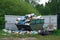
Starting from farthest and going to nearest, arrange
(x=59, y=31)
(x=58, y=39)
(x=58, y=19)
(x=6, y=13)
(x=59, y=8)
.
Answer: (x=59, y=8), (x=6, y=13), (x=58, y=19), (x=59, y=31), (x=58, y=39)

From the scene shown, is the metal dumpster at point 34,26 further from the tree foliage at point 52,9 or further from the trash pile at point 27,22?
the tree foliage at point 52,9

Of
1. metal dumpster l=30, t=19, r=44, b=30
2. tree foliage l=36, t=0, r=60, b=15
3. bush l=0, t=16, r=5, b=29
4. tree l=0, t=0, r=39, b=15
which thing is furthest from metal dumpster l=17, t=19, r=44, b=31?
tree foliage l=36, t=0, r=60, b=15

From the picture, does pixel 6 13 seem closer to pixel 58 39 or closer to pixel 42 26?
pixel 42 26

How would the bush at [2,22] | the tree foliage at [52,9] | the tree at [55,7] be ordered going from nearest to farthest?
the bush at [2,22]
the tree foliage at [52,9]
the tree at [55,7]

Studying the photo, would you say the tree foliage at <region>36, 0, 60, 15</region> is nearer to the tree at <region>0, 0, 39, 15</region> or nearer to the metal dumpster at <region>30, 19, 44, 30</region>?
the tree at <region>0, 0, 39, 15</region>

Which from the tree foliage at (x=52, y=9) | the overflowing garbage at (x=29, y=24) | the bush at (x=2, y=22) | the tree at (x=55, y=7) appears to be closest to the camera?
the overflowing garbage at (x=29, y=24)

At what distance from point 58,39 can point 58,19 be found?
423cm

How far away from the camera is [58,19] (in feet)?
64.9

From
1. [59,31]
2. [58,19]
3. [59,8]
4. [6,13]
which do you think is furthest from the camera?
[59,8]

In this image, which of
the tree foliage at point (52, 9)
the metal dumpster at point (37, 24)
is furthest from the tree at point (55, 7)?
the metal dumpster at point (37, 24)

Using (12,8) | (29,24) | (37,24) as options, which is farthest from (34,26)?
(12,8)

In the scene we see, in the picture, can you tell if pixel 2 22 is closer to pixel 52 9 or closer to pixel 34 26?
pixel 34 26

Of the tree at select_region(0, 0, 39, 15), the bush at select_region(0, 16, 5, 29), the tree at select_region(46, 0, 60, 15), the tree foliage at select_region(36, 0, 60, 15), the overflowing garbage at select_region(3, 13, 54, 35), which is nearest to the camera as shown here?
the overflowing garbage at select_region(3, 13, 54, 35)

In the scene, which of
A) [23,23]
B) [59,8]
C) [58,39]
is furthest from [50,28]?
[59,8]
